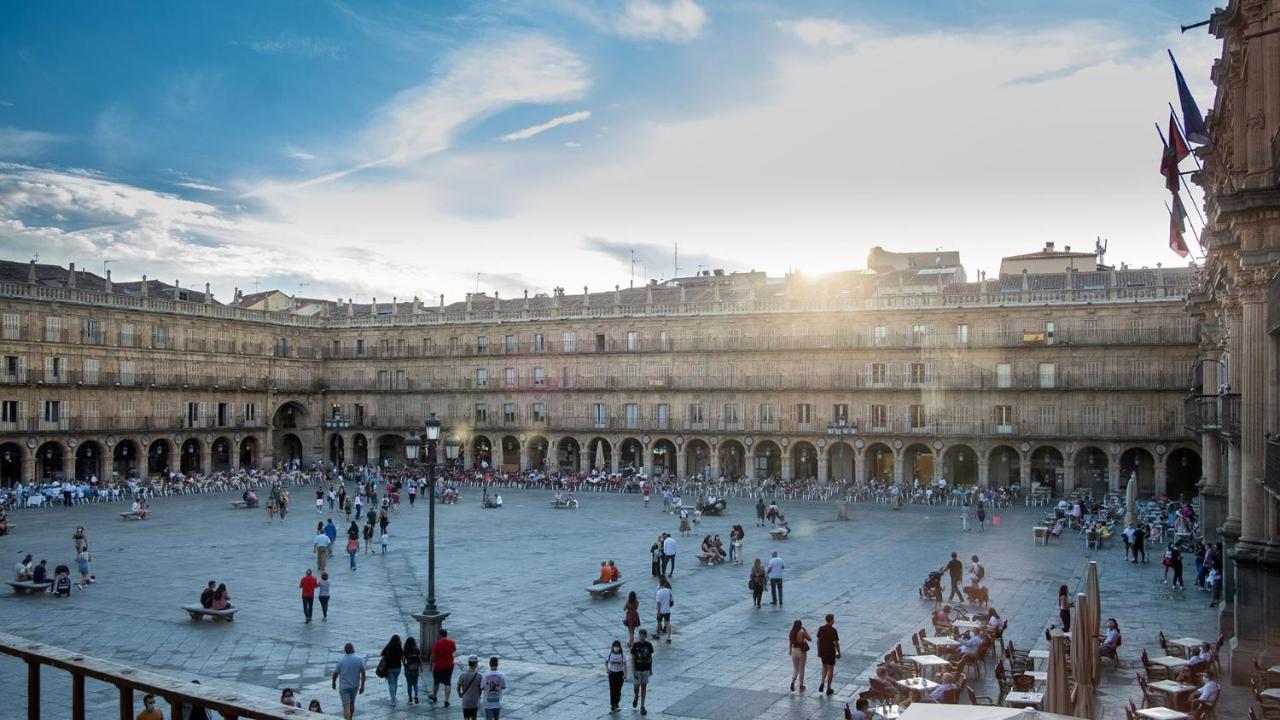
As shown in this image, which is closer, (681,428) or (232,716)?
(232,716)

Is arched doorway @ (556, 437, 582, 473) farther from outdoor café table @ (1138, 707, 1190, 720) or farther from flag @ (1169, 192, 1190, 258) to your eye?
outdoor café table @ (1138, 707, 1190, 720)

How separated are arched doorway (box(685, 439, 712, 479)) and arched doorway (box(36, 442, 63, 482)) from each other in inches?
1317

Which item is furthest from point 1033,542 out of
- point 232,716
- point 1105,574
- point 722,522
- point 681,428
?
point 232,716

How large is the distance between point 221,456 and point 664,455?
1096 inches

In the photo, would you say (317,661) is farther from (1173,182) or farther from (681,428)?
(681,428)

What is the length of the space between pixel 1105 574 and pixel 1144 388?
24259 mm

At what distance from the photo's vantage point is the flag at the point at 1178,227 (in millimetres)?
19422

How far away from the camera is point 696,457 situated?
5844 cm

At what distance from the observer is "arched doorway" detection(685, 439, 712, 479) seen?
57.8 m

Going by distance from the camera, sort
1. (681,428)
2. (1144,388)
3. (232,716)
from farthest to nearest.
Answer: (681,428) < (1144,388) < (232,716)

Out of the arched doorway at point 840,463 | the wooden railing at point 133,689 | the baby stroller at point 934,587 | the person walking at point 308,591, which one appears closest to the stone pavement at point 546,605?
the person walking at point 308,591

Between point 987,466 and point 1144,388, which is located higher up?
point 1144,388

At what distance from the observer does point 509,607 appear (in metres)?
20.6

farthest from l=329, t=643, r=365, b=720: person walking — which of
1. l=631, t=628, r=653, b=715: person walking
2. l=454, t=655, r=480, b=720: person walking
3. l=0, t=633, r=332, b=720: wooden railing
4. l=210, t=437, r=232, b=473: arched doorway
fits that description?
l=210, t=437, r=232, b=473: arched doorway
